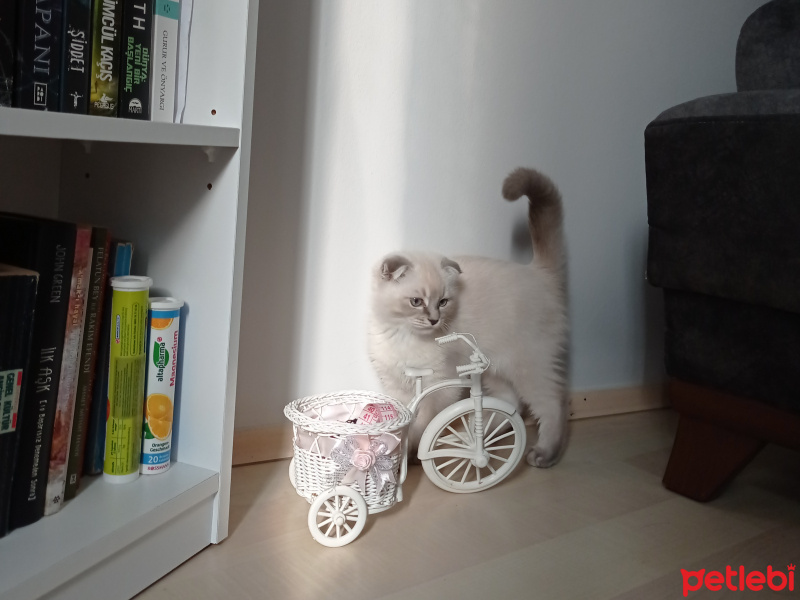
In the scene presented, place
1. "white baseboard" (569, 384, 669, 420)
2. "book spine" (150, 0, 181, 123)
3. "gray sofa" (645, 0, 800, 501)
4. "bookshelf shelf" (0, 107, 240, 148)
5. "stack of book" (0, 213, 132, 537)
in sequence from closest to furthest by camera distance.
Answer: "bookshelf shelf" (0, 107, 240, 148), "stack of book" (0, 213, 132, 537), "book spine" (150, 0, 181, 123), "gray sofa" (645, 0, 800, 501), "white baseboard" (569, 384, 669, 420)

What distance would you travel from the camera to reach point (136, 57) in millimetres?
766

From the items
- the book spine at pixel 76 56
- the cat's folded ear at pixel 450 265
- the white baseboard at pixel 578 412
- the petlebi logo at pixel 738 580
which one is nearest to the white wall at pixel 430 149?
the white baseboard at pixel 578 412

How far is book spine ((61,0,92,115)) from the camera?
699 mm

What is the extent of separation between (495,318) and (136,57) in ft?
2.21

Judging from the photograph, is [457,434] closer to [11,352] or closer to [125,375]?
[125,375]

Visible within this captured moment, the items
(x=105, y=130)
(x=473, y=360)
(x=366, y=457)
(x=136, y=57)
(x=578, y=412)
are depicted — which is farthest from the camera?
(x=578, y=412)

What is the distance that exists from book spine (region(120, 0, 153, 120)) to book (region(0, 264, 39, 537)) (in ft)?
0.70

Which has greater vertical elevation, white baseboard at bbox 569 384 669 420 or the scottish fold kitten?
the scottish fold kitten

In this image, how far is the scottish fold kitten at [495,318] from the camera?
1.09m

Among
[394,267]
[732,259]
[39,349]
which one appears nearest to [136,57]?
[39,349]

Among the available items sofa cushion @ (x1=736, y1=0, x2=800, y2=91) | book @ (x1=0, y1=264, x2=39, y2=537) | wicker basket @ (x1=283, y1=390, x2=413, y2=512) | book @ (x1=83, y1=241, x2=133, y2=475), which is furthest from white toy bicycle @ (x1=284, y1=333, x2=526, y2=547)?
sofa cushion @ (x1=736, y1=0, x2=800, y2=91)

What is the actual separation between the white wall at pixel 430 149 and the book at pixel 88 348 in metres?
0.29

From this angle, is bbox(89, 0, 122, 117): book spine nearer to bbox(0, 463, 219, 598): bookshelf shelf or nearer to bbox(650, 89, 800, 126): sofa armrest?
bbox(0, 463, 219, 598): bookshelf shelf

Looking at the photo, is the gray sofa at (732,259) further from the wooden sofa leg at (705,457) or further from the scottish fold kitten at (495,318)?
the scottish fold kitten at (495,318)
